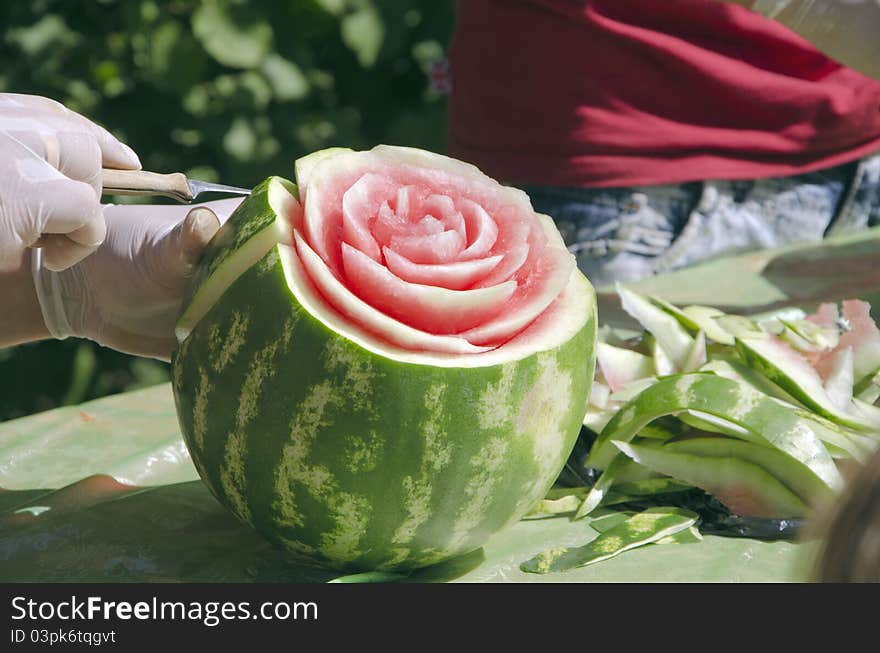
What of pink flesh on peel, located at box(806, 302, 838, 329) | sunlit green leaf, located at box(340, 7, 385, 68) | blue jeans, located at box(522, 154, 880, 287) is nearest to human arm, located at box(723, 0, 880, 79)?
pink flesh on peel, located at box(806, 302, 838, 329)

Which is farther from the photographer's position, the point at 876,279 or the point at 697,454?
the point at 876,279

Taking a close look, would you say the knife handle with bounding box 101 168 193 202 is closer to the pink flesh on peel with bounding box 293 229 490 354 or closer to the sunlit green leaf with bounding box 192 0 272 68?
the pink flesh on peel with bounding box 293 229 490 354

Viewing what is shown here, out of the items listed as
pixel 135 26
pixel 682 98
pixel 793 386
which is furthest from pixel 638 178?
pixel 135 26

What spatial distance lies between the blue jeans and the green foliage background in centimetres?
143

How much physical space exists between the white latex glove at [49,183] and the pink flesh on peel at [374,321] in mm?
333

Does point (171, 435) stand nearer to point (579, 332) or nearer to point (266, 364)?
point (266, 364)

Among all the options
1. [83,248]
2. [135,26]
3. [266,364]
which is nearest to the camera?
[266,364]

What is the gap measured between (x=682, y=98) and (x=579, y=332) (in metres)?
1.44

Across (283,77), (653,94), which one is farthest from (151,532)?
(283,77)

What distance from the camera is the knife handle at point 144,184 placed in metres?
1.61

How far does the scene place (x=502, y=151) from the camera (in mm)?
2887

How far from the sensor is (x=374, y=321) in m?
1.38

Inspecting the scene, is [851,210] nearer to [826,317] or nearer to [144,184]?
[826,317]

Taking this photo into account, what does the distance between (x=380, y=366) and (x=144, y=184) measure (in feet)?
1.57
